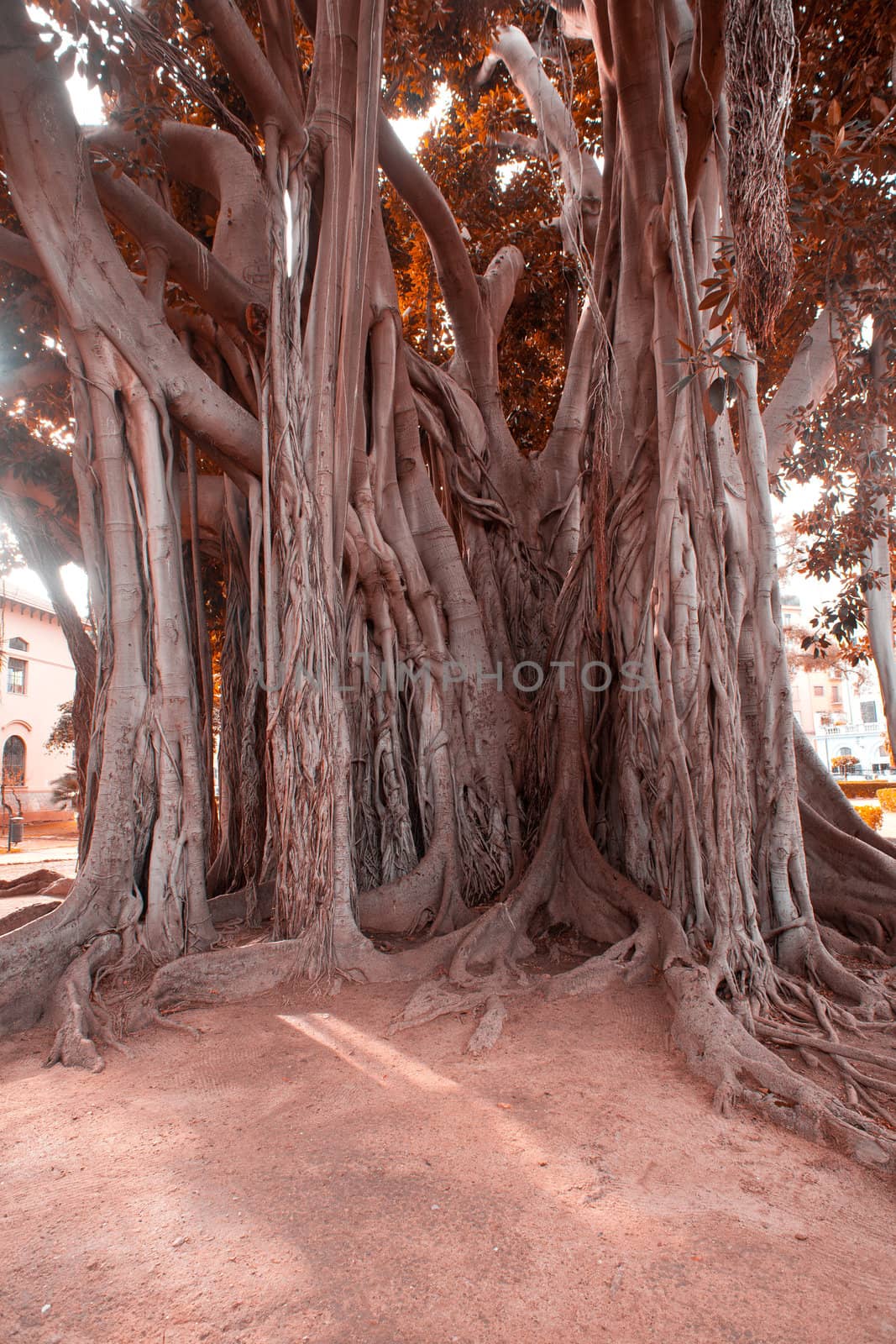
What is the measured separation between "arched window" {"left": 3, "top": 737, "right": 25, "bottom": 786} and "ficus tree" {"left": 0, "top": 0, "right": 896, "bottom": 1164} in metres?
15.7

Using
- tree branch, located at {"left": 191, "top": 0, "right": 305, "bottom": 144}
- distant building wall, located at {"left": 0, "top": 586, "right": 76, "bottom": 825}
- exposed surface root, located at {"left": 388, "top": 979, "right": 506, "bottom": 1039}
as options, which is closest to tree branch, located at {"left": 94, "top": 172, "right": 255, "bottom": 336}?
tree branch, located at {"left": 191, "top": 0, "right": 305, "bottom": 144}

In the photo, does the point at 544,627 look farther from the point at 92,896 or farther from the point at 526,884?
the point at 92,896

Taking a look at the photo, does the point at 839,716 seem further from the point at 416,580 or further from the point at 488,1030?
the point at 488,1030

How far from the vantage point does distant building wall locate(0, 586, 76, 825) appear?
58.7 feet

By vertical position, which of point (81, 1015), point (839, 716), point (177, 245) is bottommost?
point (81, 1015)

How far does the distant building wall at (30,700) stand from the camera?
704 inches

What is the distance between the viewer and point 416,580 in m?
4.07

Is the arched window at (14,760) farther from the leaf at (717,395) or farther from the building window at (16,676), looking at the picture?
the leaf at (717,395)

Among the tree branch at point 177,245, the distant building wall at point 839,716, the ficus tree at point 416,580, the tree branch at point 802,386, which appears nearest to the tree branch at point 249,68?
the ficus tree at point 416,580

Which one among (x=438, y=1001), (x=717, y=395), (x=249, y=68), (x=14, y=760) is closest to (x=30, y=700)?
(x=14, y=760)

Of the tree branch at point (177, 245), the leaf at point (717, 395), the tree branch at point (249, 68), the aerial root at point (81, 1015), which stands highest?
the tree branch at point (249, 68)

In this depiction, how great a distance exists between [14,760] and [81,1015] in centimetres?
1814

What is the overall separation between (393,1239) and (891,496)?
16.1 feet

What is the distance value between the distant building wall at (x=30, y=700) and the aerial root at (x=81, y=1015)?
16.6 m
